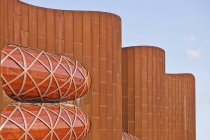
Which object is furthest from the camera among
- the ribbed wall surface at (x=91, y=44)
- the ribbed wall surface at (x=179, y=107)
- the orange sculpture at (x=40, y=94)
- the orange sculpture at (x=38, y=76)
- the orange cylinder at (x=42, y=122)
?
the ribbed wall surface at (x=179, y=107)

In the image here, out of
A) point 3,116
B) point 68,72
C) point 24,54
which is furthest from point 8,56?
point 68,72

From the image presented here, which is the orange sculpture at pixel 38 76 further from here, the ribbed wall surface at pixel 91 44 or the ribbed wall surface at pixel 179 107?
the ribbed wall surface at pixel 179 107

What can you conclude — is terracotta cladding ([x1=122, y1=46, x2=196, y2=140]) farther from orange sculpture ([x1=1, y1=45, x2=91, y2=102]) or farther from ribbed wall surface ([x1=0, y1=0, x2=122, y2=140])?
orange sculpture ([x1=1, y1=45, x2=91, y2=102])

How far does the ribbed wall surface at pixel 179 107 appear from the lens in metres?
43.5

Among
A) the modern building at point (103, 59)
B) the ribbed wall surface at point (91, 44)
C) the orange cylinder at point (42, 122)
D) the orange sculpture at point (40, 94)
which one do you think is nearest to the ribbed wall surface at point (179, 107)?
the modern building at point (103, 59)

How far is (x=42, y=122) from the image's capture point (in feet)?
63.3

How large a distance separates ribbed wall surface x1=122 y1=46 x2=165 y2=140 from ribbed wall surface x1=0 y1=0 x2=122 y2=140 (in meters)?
7.73

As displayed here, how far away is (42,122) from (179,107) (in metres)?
31.4

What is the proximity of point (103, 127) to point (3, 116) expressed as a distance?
9840mm

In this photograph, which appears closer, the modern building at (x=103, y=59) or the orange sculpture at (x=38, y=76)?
the orange sculpture at (x=38, y=76)

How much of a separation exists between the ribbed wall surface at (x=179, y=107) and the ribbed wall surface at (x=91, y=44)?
15895 millimetres

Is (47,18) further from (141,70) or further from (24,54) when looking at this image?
(141,70)

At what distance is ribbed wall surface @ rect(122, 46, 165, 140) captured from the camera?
115 feet

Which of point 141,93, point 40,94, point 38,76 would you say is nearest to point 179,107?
point 141,93
